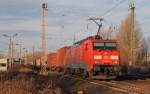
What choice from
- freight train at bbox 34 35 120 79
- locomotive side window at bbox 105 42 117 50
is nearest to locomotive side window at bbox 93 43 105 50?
freight train at bbox 34 35 120 79

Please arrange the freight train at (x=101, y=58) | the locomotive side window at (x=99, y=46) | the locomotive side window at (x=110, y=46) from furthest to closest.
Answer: the locomotive side window at (x=110, y=46)
the locomotive side window at (x=99, y=46)
the freight train at (x=101, y=58)

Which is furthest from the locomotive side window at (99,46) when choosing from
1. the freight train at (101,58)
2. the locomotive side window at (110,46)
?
the locomotive side window at (110,46)

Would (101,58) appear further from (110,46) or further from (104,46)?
(110,46)

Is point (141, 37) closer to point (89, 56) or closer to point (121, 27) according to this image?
point (121, 27)

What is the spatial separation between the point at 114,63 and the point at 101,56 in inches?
50.7

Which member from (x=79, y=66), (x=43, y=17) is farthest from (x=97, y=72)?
(x=43, y=17)

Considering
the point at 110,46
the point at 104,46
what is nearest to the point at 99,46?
the point at 104,46

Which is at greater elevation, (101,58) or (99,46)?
(99,46)

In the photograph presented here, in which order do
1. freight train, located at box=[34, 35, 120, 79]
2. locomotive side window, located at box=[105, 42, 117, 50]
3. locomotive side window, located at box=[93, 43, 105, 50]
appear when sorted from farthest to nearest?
locomotive side window, located at box=[105, 42, 117, 50]
locomotive side window, located at box=[93, 43, 105, 50]
freight train, located at box=[34, 35, 120, 79]

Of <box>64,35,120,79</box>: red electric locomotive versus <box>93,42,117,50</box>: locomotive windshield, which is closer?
<box>64,35,120,79</box>: red electric locomotive

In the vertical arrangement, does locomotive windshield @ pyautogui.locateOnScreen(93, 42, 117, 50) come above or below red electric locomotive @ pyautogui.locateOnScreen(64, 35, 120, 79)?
above

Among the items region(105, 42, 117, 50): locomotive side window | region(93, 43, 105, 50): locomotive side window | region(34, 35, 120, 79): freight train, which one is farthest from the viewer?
region(105, 42, 117, 50): locomotive side window

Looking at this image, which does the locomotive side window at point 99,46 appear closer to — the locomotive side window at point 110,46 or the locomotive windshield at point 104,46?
the locomotive windshield at point 104,46

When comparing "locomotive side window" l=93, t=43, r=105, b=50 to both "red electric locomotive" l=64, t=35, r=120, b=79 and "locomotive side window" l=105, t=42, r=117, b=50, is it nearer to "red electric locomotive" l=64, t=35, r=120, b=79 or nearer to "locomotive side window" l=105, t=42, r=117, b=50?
"red electric locomotive" l=64, t=35, r=120, b=79
